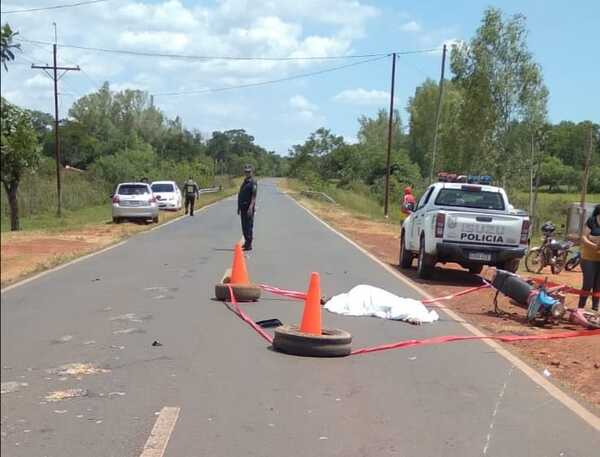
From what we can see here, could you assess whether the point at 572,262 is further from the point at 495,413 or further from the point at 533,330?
the point at 495,413

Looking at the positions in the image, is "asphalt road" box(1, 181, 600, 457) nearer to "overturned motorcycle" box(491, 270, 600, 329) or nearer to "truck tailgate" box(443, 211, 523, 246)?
"overturned motorcycle" box(491, 270, 600, 329)

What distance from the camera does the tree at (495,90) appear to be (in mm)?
43406

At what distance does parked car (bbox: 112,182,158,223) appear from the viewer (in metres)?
28.3

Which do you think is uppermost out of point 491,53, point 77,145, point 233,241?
point 491,53

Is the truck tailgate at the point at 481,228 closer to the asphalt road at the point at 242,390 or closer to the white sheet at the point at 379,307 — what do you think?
the white sheet at the point at 379,307

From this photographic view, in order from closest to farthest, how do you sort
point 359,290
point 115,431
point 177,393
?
1. point 115,431
2. point 177,393
3. point 359,290

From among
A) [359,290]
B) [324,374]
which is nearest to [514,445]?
[324,374]

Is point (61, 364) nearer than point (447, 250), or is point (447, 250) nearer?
point (61, 364)

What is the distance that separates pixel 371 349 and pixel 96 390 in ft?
9.97

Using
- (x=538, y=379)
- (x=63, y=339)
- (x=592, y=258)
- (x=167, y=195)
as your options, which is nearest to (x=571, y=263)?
(x=592, y=258)

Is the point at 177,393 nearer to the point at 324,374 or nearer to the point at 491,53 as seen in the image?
the point at 324,374

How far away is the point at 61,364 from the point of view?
22.0 feet

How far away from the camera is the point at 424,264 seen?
568 inches

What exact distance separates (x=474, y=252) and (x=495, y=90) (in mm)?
32665
